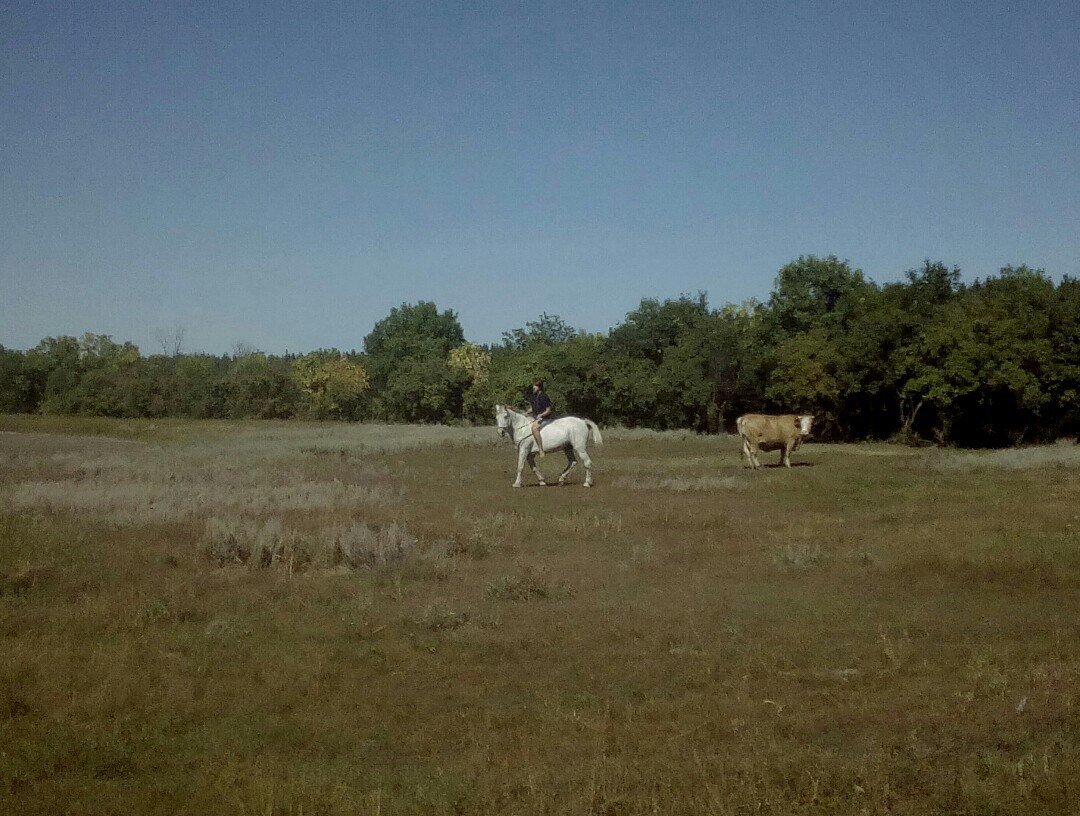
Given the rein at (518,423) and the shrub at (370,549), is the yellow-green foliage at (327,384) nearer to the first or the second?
the rein at (518,423)

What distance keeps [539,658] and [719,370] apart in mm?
58788

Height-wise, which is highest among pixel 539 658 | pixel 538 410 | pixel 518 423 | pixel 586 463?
pixel 538 410

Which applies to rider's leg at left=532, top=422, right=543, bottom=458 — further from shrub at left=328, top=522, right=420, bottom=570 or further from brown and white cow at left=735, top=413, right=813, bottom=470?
shrub at left=328, top=522, right=420, bottom=570

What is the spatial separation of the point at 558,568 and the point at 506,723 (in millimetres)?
6283

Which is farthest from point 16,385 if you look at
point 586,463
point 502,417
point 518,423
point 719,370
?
point 586,463

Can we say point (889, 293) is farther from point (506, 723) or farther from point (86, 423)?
point (86, 423)

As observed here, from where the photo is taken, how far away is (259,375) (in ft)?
358

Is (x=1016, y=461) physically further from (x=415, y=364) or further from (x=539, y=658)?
(x=415, y=364)

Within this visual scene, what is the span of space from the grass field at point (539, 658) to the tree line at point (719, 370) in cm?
2959

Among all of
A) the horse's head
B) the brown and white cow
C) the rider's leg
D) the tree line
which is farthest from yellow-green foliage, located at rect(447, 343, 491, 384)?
the rider's leg

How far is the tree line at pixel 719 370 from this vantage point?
1796 inches

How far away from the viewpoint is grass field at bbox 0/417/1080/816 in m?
5.76

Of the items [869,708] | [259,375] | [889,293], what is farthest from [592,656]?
[259,375]

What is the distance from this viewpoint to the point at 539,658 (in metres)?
8.98
